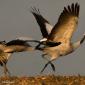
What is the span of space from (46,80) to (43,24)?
677 centimetres

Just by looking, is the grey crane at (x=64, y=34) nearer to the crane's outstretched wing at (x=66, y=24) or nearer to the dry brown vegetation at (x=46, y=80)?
the crane's outstretched wing at (x=66, y=24)

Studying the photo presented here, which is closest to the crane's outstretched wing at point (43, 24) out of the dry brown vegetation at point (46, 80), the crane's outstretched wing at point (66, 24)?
the crane's outstretched wing at point (66, 24)

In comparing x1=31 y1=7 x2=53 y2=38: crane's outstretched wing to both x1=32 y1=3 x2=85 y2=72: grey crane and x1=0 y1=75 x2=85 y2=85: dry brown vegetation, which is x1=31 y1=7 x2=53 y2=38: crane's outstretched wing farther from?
x1=0 y1=75 x2=85 y2=85: dry brown vegetation

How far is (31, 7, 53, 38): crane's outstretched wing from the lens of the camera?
17763 millimetres

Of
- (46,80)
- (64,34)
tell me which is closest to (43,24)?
(64,34)

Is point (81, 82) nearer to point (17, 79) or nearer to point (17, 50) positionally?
point (17, 79)

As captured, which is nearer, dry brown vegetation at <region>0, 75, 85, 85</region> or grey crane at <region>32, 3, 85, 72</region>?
dry brown vegetation at <region>0, 75, 85, 85</region>

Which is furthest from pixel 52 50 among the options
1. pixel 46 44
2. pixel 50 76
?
pixel 50 76

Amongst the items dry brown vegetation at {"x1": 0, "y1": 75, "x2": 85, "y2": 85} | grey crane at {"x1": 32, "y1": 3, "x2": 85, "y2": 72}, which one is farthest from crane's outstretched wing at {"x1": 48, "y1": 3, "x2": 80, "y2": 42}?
dry brown vegetation at {"x1": 0, "y1": 75, "x2": 85, "y2": 85}

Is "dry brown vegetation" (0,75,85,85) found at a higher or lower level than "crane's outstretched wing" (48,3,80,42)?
higher

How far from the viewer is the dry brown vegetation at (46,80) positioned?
1217 centimetres

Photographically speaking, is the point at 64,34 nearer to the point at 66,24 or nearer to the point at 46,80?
the point at 66,24

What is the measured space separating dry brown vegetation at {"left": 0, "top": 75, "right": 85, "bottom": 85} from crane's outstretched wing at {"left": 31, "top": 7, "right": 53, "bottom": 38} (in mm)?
4775

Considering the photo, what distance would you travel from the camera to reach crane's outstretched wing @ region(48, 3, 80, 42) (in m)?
16.1
